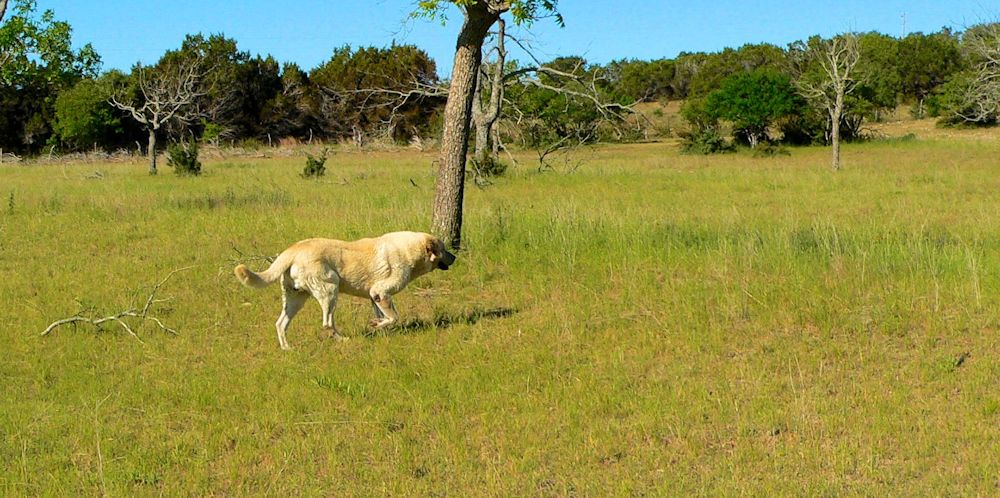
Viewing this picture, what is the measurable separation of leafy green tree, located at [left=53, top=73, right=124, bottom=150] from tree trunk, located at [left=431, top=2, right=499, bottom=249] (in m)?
35.1

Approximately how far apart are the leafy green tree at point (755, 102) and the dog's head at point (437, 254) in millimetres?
35658

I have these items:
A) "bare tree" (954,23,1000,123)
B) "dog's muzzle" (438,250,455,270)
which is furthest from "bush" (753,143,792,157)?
"dog's muzzle" (438,250,455,270)

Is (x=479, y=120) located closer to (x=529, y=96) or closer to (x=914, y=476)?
(x=529, y=96)

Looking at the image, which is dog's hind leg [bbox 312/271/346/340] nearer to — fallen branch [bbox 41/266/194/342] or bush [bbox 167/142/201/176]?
fallen branch [bbox 41/266/194/342]

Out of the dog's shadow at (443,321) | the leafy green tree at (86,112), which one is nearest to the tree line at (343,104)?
the leafy green tree at (86,112)

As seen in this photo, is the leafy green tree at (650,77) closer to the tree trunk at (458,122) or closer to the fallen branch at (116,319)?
the tree trunk at (458,122)

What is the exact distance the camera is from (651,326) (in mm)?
8242

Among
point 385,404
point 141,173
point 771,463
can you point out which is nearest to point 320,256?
point 385,404

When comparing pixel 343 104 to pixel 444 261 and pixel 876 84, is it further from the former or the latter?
pixel 444 261

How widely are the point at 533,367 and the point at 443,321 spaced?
1813mm

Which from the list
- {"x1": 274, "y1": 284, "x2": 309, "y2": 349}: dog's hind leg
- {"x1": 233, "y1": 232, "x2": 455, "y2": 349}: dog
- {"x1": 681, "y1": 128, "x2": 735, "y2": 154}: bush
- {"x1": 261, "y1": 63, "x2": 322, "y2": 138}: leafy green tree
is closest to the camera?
{"x1": 233, "y1": 232, "x2": 455, "y2": 349}: dog

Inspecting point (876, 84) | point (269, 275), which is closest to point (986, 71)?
point (269, 275)

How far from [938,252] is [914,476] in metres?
6.34

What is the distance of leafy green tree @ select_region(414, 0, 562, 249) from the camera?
11727 mm
